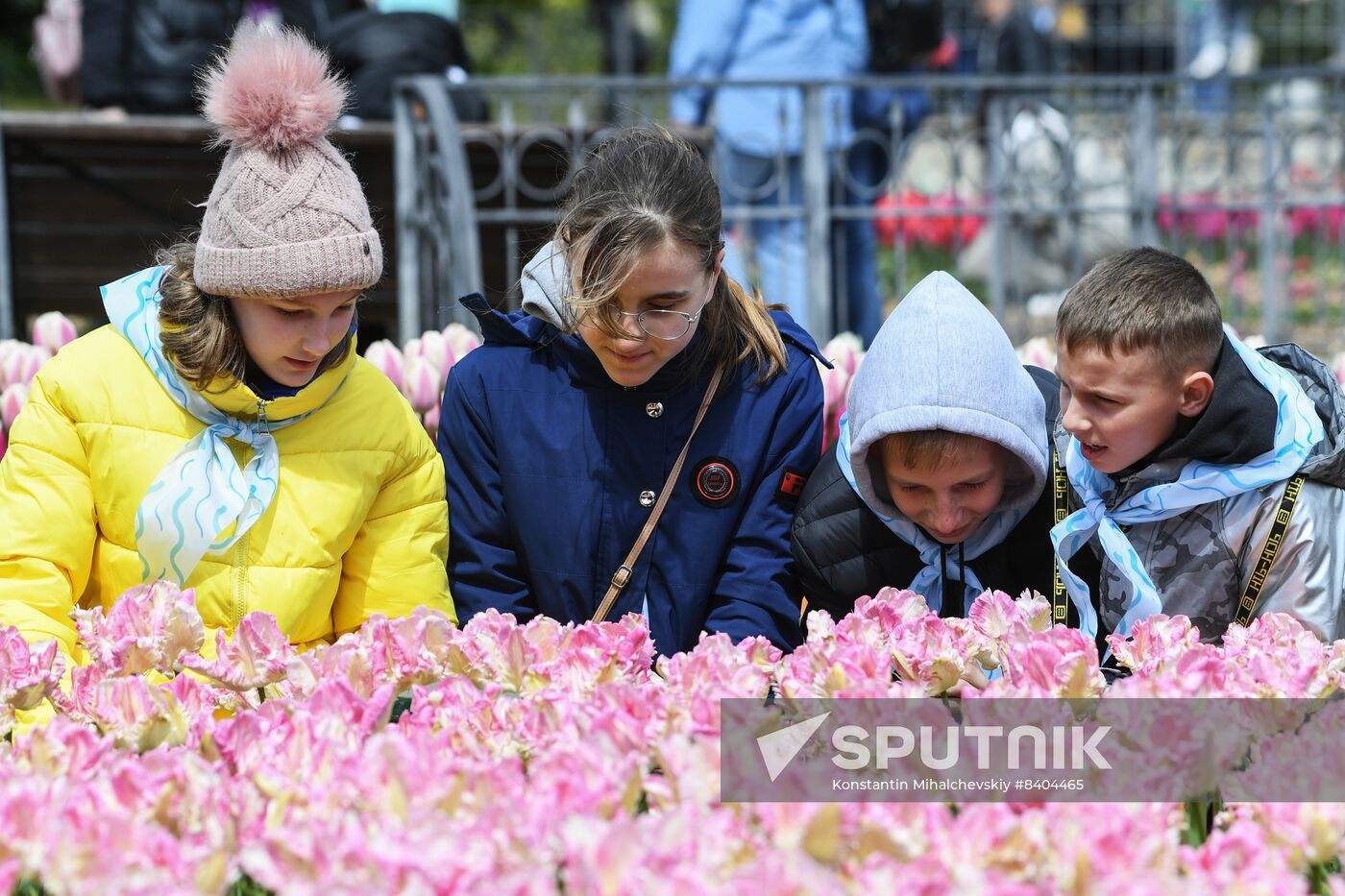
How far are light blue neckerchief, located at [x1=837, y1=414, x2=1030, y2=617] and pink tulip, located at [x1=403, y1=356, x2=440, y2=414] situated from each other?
1110 millimetres

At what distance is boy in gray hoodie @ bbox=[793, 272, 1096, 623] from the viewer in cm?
264

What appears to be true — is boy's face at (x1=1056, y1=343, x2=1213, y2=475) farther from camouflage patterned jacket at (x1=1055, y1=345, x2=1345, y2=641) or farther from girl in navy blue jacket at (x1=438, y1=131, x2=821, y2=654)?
girl in navy blue jacket at (x1=438, y1=131, x2=821, y2=654)

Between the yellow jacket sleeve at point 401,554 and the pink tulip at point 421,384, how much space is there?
606 mm

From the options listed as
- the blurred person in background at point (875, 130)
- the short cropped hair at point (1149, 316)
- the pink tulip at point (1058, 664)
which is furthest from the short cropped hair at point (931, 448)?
the blurred person in background at point (875, 130)

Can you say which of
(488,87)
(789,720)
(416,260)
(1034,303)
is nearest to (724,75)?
(488,87)

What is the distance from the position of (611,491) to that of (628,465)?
2.4 inches

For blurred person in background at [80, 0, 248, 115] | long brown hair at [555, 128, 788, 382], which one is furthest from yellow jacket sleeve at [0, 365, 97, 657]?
blurred person in background at [80, 0, 248, 115]

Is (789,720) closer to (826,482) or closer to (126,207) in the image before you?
(826,482)

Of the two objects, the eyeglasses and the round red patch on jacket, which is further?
Result: the round red patch on jacket

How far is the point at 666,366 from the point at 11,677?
1.41m

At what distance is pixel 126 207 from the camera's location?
6.23 m

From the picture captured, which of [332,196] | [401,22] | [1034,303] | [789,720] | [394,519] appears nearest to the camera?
[789,720]

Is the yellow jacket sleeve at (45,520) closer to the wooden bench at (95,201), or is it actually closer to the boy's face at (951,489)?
the boy's face at (951,489)

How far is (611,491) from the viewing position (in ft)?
9.52
